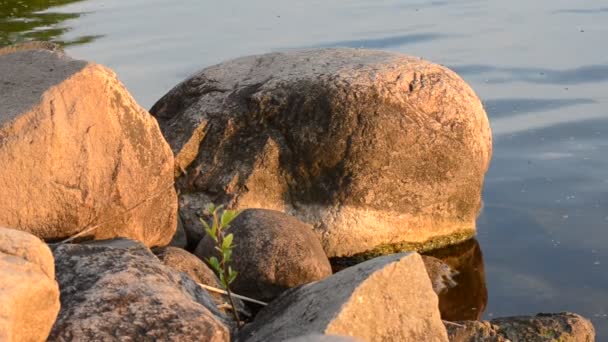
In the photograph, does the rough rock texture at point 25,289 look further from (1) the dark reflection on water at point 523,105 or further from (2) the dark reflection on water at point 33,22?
(2) the dark reflection on water at point 33,22

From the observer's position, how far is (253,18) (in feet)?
47.4

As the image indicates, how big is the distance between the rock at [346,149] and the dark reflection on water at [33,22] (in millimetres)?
6533

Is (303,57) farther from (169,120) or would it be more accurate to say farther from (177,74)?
(177,74)

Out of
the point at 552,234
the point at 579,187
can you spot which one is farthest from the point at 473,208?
the point at 579,187

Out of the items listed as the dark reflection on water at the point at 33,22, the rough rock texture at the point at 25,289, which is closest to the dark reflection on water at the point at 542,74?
the dark reflection on water at the point at 33,22

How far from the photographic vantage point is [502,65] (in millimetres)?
11477

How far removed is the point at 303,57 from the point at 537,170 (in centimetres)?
217

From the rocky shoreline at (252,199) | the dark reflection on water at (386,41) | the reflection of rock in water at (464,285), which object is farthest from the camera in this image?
the dark reflection on water at (386,41)

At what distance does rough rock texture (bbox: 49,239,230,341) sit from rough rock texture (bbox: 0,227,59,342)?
0.18 m

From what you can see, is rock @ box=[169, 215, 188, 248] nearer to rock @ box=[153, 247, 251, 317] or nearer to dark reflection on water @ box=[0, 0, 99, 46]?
rock @ box=[153, 247, 251, 317]

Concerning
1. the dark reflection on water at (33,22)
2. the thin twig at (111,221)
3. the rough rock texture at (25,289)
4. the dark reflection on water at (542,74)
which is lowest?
the dark reflection on water at (542,74)

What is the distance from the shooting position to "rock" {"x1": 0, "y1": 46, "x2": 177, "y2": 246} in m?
5.18

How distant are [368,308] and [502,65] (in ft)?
25.0

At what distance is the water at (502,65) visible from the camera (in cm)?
705
